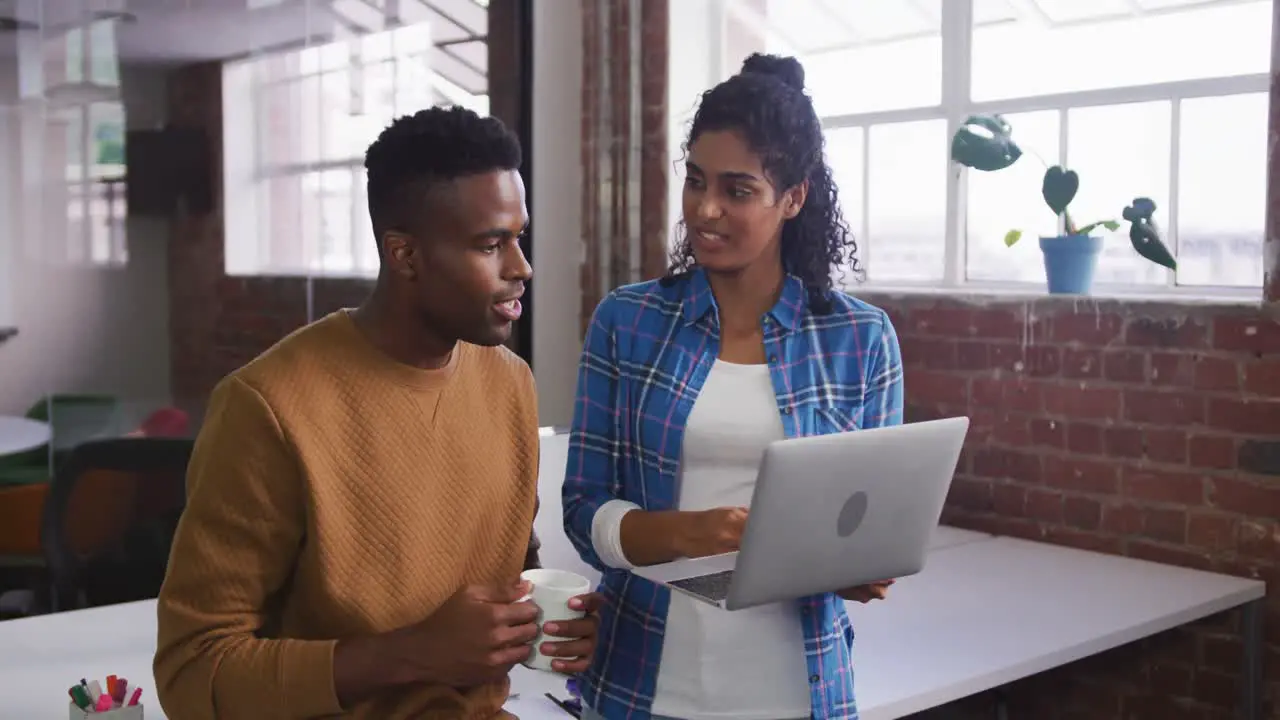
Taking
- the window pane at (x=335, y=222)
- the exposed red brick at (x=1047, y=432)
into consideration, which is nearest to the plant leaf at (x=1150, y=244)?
the exposed red brick at (x=1047, y=432)

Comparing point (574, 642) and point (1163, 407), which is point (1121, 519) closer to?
point (1163, 407)

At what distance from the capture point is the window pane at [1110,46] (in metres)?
2.85

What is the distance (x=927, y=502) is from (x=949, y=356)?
1.72m

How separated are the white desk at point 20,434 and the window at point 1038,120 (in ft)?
7.59

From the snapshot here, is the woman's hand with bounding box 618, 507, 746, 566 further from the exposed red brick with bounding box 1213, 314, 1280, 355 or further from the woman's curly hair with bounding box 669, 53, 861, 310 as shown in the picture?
the exposed red brick with bounding box 1213, 314, 1280, 355

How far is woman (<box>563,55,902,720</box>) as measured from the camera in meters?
1.51

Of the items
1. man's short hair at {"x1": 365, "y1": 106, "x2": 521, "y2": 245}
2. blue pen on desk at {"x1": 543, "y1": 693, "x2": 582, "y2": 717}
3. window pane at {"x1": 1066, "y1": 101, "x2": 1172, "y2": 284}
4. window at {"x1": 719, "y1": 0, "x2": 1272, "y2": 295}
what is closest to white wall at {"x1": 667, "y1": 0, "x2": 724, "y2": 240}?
window at {"x1": 719, "y1": 0, "x2": 1272, "y2": 295}

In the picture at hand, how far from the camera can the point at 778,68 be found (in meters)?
1.75

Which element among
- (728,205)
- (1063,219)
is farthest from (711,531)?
(1063,219)

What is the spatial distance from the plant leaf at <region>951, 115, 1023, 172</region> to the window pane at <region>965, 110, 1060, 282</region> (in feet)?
0.47

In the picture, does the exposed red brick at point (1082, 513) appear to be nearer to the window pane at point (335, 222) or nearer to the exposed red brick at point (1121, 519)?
the exposed red brick at point (1121, 519)

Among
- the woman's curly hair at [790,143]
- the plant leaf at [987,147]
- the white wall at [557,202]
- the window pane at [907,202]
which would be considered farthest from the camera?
the white wall at [557,202]

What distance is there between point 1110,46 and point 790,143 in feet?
5.95

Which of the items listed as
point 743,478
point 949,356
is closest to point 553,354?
point 949,356
